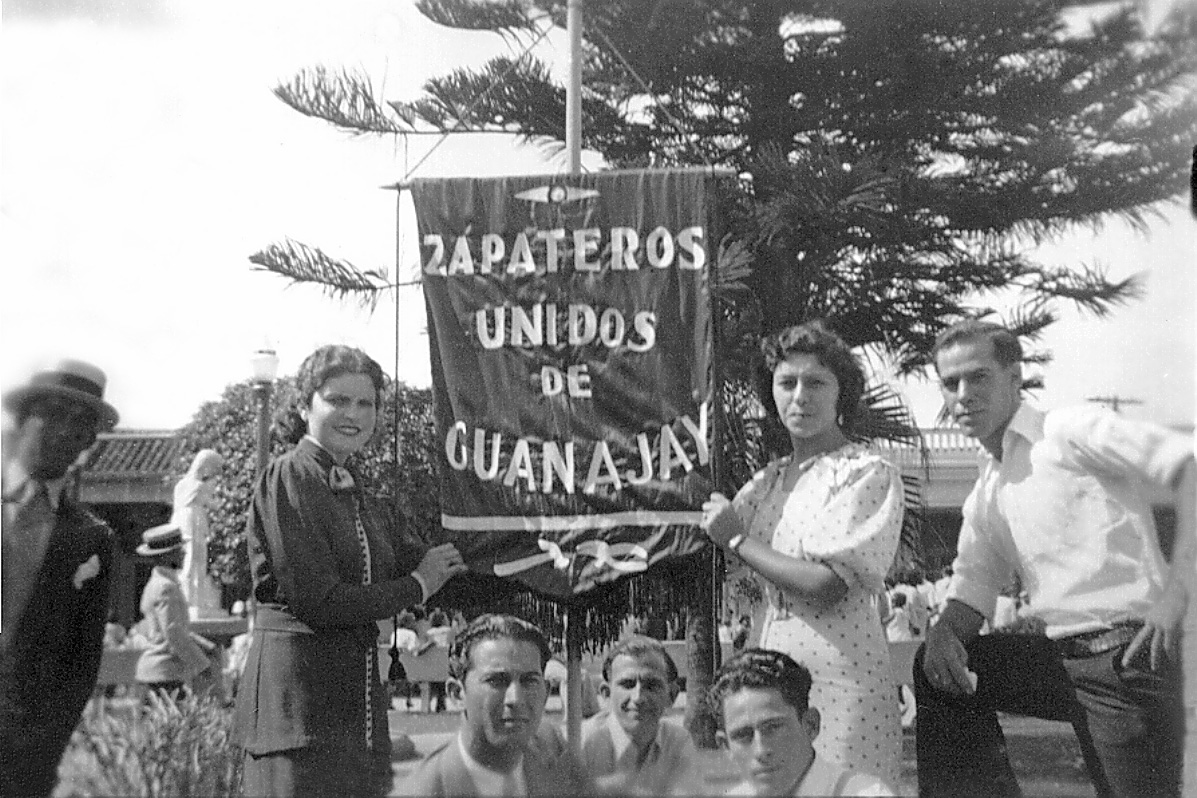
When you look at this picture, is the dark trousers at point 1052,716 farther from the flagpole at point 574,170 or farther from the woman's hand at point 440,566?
the woman's hand at point 440,566

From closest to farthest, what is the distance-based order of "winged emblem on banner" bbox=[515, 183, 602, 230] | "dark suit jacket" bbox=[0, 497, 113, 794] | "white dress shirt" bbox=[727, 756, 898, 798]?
"white dress shirt" bbox=[727, 756, 898, 798], "winged emblem on banner" bbox=[515, 183, 602, 230], "dark suit jacket" bbox=[0, 497, 113, 794]

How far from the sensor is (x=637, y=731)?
11.0ft

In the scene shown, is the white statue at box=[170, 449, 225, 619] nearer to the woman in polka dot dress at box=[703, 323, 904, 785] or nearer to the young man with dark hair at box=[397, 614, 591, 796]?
the young man with dark hair at box=[397, 614, 591, 796]

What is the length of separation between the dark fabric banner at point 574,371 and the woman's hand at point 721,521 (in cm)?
8

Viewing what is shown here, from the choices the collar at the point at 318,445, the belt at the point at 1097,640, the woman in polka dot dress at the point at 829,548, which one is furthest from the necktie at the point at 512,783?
the belt at the point at 1097,640

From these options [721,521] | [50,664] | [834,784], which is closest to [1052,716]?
[834,784]

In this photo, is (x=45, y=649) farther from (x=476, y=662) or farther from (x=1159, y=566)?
(x=1159, y=566)

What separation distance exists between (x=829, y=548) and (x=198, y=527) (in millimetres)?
1810

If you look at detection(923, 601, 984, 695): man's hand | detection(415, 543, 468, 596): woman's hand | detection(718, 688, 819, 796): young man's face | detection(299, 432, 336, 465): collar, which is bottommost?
detection(718, 688, 819, 796): young man's face

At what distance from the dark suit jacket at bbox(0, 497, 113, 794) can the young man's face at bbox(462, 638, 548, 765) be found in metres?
1.15

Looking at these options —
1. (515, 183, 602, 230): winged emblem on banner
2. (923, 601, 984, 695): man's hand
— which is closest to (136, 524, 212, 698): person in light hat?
(515, 183, 602, 230): winged emblem on banner

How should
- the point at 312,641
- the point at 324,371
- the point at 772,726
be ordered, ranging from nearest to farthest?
the point at 772,726, the point at 312,641, the point at 324,371

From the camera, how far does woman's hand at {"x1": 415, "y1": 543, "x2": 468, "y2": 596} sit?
3.49 meters

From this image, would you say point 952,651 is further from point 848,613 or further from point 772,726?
point 772,726
